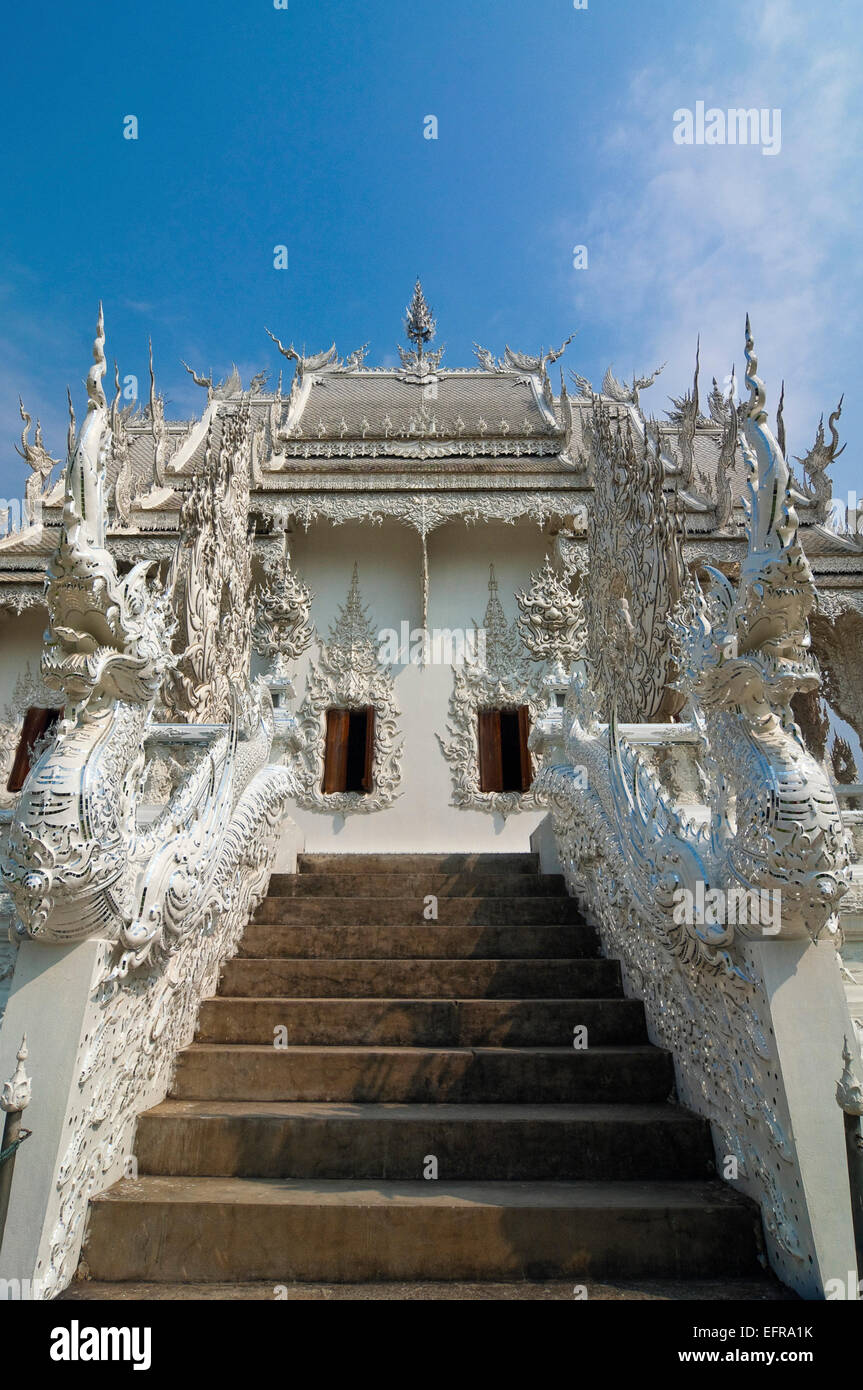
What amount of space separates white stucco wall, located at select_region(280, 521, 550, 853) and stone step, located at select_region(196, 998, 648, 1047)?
236 inches

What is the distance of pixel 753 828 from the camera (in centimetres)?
230

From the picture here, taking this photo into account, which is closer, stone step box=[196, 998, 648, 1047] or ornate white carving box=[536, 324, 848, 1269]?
ornate white carving box=[536, 324, 848, 1269]

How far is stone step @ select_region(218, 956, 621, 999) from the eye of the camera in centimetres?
353

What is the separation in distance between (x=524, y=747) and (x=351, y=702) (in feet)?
7.36

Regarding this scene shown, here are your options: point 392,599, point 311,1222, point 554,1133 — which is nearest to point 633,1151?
point 554,1133

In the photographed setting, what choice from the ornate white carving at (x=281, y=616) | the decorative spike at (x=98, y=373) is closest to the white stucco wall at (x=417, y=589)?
the ornate white carving at (x=281, y=616)

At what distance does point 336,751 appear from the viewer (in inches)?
382

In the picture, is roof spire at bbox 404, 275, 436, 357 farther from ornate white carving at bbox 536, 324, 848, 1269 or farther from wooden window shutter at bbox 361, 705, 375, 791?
ornate white carving at bbox 536, 324, 848, 1269

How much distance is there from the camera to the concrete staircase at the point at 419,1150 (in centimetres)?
219

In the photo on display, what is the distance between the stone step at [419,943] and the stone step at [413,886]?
1.98ft

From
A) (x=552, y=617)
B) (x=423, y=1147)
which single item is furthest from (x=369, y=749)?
(x=423, y=1147)

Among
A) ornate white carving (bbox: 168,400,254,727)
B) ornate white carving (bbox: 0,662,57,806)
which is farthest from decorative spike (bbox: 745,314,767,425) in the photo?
ornate white carving (bbox: 0,662,57,806)

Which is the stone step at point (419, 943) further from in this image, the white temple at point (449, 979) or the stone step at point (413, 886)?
the stone step at point (413, 886)
